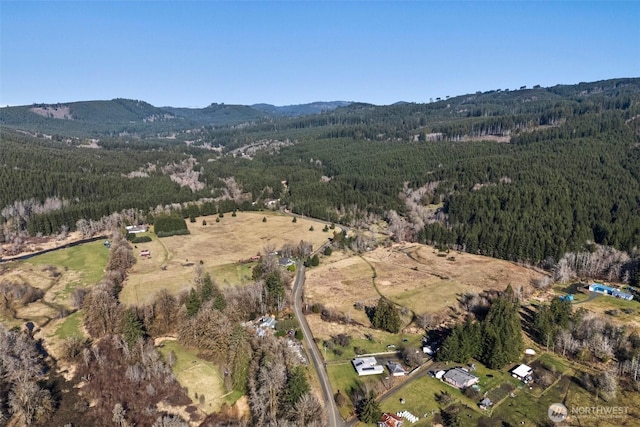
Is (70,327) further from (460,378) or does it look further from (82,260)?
(460,378)

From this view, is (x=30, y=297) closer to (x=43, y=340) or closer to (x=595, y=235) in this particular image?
(x=43, y=340)

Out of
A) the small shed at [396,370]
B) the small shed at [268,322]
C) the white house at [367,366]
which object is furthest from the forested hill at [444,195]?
the white house at [367,366]

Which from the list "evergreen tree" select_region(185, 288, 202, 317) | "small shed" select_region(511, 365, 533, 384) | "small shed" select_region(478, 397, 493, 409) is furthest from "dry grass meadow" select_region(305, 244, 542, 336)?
"small shed" select_region(478, 397, 493, 409)

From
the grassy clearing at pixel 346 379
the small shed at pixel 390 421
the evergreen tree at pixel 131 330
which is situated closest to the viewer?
the small shed at pixel 390 421

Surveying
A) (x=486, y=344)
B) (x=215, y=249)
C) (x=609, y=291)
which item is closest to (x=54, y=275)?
(x=215, y=249)

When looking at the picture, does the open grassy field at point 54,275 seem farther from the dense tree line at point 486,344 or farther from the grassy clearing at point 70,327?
the dense tree line at point 486,344

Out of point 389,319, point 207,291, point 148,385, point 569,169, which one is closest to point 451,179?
point 569,169
